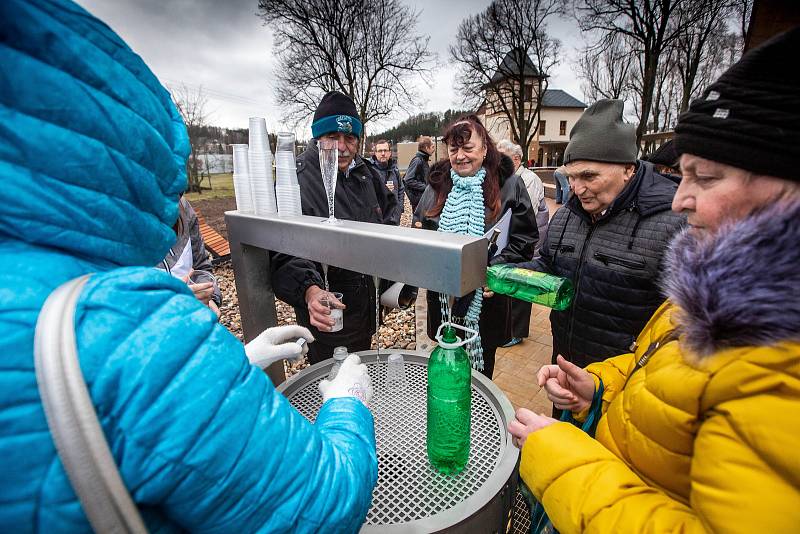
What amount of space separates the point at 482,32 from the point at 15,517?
24.4 m

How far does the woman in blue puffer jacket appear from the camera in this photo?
49 cm

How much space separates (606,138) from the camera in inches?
79.7

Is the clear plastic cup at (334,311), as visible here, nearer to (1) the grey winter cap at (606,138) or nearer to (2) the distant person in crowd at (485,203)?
(2) the distant person in crowd at (485,203)

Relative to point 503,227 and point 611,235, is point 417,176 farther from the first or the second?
point 611,235

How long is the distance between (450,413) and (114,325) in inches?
41.6

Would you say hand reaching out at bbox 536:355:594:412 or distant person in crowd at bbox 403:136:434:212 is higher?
distant person in crowd at bbox 403:136:434:212

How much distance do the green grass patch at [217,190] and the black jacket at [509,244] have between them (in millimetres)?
11601

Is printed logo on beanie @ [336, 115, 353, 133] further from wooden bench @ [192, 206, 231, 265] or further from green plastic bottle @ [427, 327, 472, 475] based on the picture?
wooden bench @ [192, 206, 231, 265]

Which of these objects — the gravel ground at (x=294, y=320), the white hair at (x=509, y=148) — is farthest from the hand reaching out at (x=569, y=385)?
the white hair at (x=509, y=148)

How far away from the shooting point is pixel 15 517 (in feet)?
1.56

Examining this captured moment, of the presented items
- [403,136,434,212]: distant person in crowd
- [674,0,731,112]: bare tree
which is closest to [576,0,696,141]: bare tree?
[674,0,731,112]: bare tree

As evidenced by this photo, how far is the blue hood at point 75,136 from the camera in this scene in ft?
1.66

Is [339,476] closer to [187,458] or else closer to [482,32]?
[187,458]

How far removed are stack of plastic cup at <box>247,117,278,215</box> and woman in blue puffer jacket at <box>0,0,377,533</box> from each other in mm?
816
